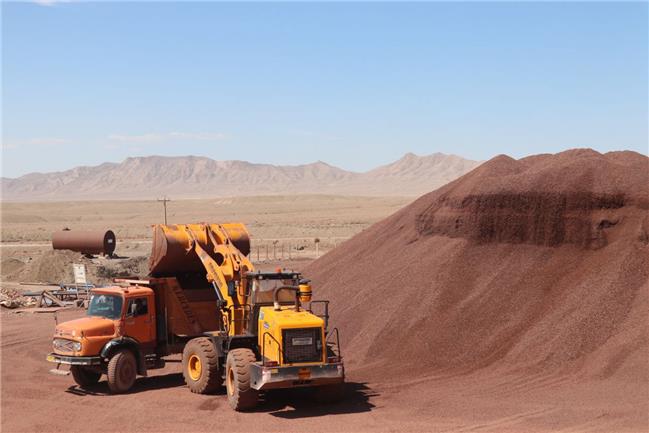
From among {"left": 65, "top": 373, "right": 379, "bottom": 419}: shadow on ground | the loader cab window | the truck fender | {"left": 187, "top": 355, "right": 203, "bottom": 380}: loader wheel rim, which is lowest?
{"left": 65, "top": 373, "right": 379, "bottom": 419}: shadow on ground

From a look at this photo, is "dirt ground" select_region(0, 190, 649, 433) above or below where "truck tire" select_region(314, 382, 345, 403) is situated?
below

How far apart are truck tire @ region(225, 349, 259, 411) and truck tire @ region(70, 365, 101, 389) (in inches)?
189

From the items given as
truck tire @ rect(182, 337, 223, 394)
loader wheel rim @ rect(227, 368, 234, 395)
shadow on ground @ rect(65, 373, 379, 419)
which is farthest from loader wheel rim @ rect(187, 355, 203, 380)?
loader wheel rim @ rect(227, 368, 234, 395)

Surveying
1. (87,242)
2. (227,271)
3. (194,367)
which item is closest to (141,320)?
(194,367)

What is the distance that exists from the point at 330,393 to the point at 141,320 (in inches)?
213

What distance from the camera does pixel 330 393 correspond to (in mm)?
16531

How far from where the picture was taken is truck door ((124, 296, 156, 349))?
18.7 m

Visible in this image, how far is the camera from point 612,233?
22.7 metres

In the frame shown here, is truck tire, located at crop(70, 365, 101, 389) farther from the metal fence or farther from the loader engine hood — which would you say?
the metal fence

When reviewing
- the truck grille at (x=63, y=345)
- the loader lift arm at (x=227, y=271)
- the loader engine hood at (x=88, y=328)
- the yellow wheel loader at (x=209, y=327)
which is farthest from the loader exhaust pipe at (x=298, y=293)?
the truck grille at (x=63, y=345)

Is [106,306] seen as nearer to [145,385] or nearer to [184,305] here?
[184,305]

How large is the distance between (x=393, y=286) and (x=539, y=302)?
468cm

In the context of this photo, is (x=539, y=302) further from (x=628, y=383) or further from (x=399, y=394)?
(x=399, y=394)

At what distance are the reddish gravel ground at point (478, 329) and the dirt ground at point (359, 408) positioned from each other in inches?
2.3
